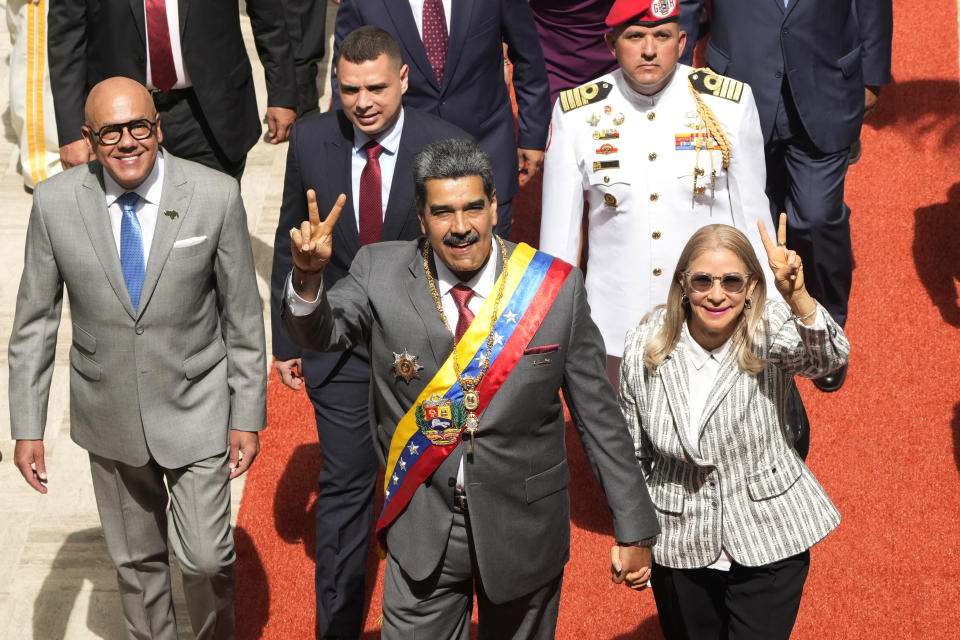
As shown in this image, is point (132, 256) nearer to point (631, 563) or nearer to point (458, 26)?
point (631, 563)

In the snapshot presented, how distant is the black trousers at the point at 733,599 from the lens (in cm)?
440

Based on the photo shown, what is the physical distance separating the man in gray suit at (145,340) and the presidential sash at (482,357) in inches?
36.6

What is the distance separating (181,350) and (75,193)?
60 centimetres

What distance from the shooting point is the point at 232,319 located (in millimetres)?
4738

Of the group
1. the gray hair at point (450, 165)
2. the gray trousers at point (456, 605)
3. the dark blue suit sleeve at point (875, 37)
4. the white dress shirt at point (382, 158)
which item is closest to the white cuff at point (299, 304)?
the gray hair at point (450, 165)

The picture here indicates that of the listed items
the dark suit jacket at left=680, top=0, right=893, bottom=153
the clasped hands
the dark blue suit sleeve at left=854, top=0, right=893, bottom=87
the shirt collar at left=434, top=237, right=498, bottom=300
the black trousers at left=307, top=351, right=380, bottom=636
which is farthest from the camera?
the dark blue suit sleeve at left=854, top=0, right=893, bottom=87

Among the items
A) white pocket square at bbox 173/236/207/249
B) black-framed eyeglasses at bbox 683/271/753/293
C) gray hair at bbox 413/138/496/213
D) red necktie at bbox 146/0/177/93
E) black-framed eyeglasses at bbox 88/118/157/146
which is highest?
red necktie at bbox 146/0/177/93

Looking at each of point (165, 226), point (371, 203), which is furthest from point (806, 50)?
point (165, 226)

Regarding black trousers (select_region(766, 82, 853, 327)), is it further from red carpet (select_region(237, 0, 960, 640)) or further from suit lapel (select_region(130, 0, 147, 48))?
suit lapel (select_region(130, 0, 147, 48))

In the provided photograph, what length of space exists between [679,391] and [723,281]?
367 mm

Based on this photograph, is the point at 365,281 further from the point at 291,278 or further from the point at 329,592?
the point at 329,592

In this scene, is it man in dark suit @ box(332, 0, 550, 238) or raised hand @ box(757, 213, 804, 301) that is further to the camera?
man in dark suit @ box(332, 0, 550, 238)

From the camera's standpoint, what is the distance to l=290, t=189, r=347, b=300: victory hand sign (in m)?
3.69

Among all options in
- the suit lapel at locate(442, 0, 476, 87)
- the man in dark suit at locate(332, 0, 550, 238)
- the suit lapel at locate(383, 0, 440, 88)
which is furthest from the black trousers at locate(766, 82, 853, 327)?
the suit lapel at locate(383, 0, 440, 88)
